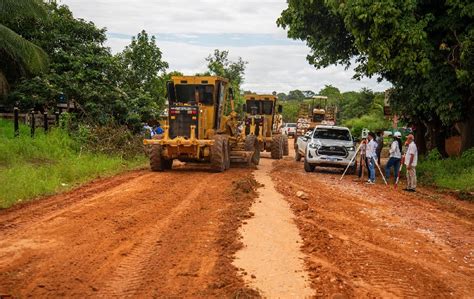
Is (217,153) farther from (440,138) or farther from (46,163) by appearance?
(440,138)

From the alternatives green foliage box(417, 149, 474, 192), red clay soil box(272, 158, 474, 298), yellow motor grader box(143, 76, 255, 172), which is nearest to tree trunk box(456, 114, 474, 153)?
green foliage box(417, 149, 474, 192)

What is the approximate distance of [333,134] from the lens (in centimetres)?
2105

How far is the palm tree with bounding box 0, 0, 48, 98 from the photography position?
1970 centimetres

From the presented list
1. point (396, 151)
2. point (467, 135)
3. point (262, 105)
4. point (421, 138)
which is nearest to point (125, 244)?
point (396, 151)

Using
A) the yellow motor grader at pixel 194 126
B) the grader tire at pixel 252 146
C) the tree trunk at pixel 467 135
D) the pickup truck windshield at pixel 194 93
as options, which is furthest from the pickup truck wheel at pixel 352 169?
the pickup truck windshield at pixel 194 93

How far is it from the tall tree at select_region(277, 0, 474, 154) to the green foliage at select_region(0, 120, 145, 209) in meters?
8.78

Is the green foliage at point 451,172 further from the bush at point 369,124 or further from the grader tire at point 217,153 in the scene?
the bush at point 369,124

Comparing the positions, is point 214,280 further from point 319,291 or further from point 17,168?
point 17,168

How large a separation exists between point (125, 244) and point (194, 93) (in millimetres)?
11303

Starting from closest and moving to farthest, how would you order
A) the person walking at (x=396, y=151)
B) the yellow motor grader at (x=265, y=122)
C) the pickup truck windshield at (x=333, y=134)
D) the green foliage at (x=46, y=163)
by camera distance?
the green foliage at (x=46, y=163), the person walking at (x=396, y=151), the pickup truck windshield at (x=333, y=134), the yellow motor grader at (x=265, y=122)

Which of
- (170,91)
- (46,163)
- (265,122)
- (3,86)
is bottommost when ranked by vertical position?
(46,163)

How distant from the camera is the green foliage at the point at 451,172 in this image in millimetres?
16688

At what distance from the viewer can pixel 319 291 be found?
5941 mm

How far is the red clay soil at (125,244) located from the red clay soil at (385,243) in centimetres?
119
